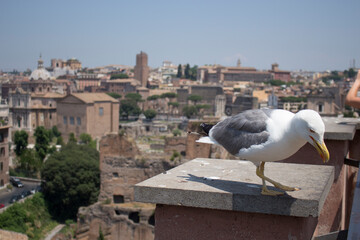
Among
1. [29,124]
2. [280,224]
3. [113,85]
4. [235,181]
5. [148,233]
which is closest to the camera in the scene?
[280,224]

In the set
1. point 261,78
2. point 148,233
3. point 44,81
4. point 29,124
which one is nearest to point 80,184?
point 148,233

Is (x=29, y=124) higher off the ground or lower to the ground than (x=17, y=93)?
lower

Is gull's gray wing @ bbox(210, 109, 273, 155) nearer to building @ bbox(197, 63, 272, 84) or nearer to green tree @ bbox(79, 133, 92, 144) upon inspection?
green tree @ bbox(79, 133, 92, 144)

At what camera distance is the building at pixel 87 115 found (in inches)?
1622

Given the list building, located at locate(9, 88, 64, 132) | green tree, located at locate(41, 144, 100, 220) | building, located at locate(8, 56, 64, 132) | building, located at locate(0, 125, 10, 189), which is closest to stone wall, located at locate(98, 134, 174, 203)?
green tree, located at locate(41, 144, 100, 220)

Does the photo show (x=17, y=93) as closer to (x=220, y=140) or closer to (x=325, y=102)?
(x=325, y=102)

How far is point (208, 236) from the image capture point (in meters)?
2.27

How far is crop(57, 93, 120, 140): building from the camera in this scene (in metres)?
41.2

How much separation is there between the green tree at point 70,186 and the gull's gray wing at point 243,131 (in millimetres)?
15257

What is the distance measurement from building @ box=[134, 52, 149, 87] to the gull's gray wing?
86994 mm

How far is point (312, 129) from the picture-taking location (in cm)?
212

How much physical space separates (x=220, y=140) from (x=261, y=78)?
96.0 m

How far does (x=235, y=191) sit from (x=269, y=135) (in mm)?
332

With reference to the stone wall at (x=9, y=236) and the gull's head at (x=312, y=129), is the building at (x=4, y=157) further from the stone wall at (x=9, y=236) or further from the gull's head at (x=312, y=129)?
the gull's head at (x=312, y=129)
